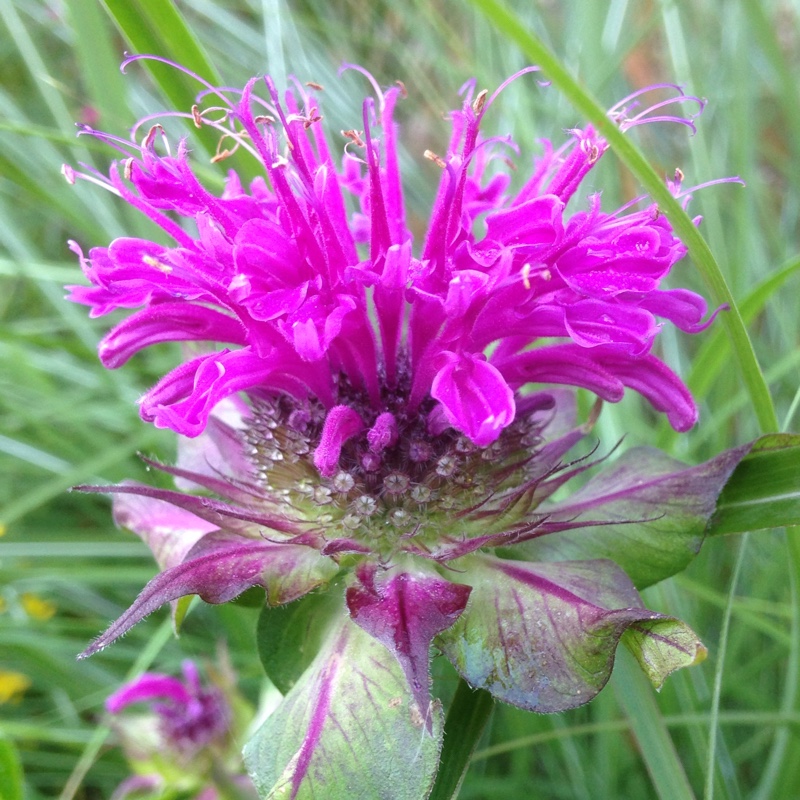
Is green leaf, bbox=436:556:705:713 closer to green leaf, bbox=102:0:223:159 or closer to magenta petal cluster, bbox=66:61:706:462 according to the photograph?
magenta petal cluster, bbox=66:61:706:462

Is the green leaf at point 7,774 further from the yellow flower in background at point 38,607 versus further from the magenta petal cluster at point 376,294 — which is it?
the yellow flower in background at point 38,607

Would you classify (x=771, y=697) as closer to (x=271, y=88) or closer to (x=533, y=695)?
(x=533, y=695)

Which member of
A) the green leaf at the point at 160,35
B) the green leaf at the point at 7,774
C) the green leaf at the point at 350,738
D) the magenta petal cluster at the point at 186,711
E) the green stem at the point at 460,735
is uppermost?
the green leaf at the point at 160,35

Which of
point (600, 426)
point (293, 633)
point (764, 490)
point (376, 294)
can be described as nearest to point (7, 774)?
point (293, 633)

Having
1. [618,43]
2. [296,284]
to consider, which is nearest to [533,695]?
[296,284]

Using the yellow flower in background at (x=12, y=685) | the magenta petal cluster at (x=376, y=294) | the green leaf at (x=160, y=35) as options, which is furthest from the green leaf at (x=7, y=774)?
the yellow flower in background at (x=12, y=685)

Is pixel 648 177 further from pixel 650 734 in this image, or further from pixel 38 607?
pixel 38 607

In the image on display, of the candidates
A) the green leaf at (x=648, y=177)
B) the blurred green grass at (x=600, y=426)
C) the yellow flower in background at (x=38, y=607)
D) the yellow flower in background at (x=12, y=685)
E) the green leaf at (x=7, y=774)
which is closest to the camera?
the green leaf at (x=648, y=177)
